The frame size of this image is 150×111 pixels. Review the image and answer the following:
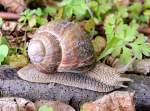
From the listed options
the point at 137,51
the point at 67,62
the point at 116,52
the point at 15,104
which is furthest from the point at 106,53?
the point at 15,104

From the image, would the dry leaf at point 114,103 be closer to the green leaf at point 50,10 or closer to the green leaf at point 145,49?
the green leaf at point 145,49

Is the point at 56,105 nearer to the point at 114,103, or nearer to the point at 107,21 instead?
the point at 114,103


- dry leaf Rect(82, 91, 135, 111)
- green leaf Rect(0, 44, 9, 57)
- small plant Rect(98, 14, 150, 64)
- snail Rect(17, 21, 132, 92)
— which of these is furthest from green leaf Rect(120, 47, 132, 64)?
green leaf Rect(0, 44, 9, 57)

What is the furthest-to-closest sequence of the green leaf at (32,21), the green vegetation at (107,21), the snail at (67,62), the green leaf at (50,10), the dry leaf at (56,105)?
the green leaf at (50,10) < the green leaf at (32,21) < the green vegetation at (107,21) < the snail at (67,62) < the dry leaf at (56,105)

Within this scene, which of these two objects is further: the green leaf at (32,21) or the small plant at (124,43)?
the green leaf at (32,21)

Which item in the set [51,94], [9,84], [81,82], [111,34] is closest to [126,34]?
[111,34]

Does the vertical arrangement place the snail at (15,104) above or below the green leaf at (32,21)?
below

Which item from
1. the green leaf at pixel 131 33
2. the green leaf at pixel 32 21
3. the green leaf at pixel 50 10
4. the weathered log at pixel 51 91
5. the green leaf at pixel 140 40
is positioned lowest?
the weathered log at pixel 51 91

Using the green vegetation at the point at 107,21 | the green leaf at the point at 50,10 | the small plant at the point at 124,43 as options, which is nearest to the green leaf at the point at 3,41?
the green vegetation at the point at 107,21
